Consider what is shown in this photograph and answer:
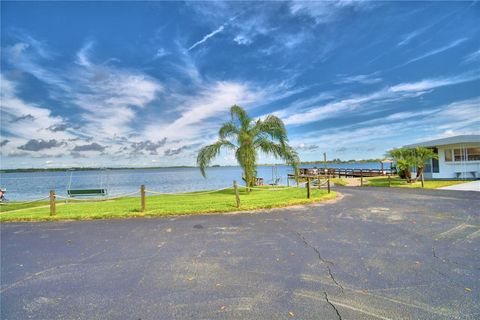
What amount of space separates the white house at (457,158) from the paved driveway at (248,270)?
2013 centimetres

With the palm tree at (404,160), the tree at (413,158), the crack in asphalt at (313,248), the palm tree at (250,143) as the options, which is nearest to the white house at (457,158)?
the tree at (413,158)

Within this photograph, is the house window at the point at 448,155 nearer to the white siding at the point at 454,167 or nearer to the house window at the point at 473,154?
the white siding at the point at 454,167

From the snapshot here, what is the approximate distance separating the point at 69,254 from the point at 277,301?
15.9 feet

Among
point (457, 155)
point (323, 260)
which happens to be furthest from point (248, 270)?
point (457, 155)

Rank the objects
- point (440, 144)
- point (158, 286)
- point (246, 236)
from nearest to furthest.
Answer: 1. point (158, 286)
2. point (246, 236)
3. point (440, 144)

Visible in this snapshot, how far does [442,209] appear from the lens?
9.83 meters

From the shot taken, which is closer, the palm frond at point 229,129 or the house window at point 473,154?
the palm frond at point 229,129

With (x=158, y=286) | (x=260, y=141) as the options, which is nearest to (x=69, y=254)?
(x=158, y=286)

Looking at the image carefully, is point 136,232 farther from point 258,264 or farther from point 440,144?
point 440,144

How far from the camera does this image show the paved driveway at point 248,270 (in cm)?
333

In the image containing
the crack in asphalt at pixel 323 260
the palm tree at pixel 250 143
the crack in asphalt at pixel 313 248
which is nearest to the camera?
the crack in asphalt at pixel 323 260

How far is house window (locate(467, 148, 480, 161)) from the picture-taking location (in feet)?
76.6

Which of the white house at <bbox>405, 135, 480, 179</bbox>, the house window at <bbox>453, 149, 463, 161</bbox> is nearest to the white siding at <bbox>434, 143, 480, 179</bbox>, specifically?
the white house at <bbox>405, 135, 480, 179</bbox>

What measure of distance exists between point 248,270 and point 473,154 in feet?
93.9
